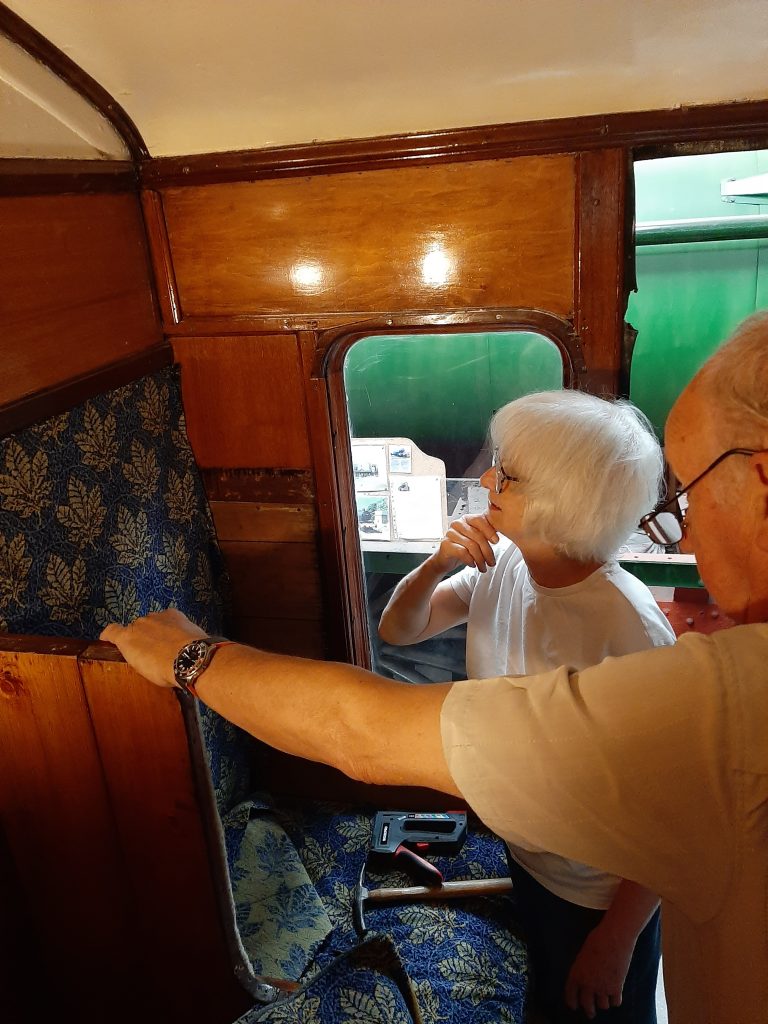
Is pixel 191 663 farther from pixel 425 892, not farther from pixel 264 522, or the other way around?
pixel 425 892

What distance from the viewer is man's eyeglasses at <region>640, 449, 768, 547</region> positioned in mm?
1027

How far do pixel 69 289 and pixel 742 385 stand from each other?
1744mm

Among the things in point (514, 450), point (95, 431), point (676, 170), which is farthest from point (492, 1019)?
point (676, 170)

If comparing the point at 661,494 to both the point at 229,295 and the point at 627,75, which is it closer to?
the point at 627,75

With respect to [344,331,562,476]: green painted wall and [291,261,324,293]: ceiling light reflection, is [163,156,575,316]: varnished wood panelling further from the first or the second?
[344,331,562,476]: green painted wall

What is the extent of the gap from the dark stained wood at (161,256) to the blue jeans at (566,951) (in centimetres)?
198

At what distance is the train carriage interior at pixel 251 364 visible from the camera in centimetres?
150

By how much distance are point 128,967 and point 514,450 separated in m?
1.46

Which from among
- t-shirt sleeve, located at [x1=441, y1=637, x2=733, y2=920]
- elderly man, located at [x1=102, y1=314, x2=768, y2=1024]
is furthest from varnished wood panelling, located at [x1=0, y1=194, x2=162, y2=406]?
t-shirt sleeve, located at [x1=441, y1=637, x2=733, y2=920]

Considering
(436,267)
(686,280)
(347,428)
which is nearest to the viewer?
(436,267)

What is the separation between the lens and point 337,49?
1.89m

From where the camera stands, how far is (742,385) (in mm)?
958

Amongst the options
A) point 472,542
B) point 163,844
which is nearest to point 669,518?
point 472,542

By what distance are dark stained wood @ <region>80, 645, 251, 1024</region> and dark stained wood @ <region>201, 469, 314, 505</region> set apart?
4.32 feet
